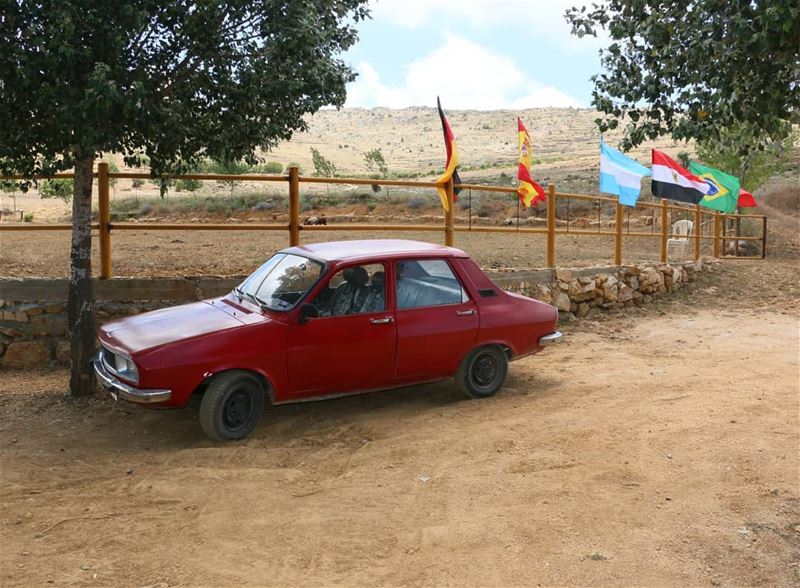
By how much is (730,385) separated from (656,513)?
3.50 metres

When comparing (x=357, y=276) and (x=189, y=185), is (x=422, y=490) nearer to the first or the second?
(x=357, y=276)

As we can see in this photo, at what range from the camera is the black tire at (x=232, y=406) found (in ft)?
17.6

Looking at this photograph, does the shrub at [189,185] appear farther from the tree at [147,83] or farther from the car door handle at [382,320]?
the car door handle at [382,320]

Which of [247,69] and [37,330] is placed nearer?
[247,69]

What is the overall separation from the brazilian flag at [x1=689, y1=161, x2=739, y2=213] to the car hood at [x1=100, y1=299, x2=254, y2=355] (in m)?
12.2

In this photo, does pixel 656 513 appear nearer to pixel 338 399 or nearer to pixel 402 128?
pixel 338 399

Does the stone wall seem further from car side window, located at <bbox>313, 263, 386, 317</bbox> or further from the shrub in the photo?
the shrub

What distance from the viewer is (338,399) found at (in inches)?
265

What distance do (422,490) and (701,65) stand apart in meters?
3.12

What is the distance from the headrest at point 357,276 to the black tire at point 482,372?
4.02 ft

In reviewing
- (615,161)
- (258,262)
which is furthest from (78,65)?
(615,161)

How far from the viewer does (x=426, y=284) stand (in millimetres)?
6473

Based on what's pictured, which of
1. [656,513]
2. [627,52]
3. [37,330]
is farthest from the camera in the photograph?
[37,330]

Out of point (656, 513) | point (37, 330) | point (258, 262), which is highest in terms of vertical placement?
point (258, 262)
